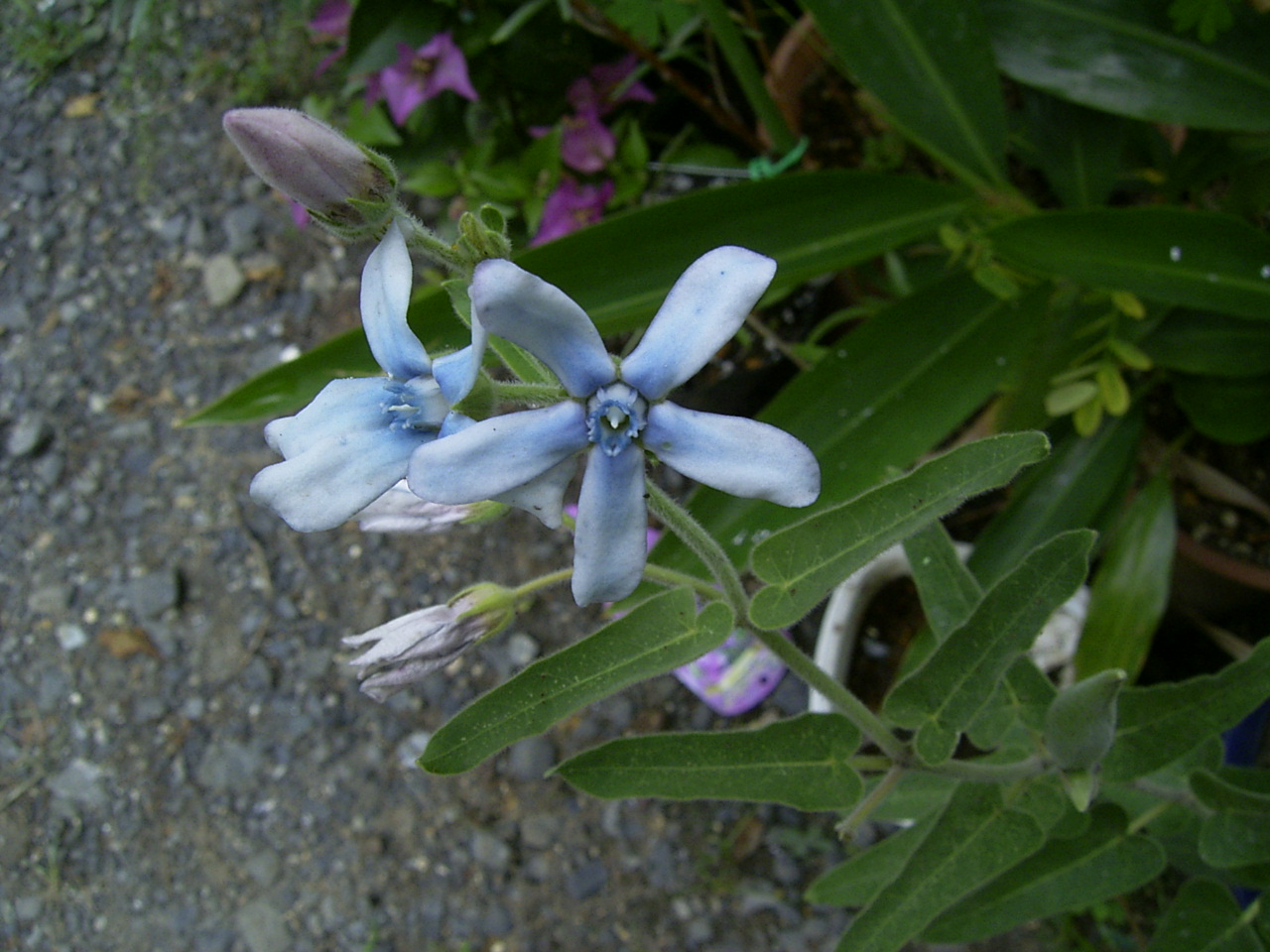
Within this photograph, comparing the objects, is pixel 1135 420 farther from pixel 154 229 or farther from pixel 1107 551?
pixel 154 229

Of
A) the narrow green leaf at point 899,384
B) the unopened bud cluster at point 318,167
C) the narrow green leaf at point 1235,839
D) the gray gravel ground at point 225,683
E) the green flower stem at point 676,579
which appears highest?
the unopened bud cluster at point 318,167

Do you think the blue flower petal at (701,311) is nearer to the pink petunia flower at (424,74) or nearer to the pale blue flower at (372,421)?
the pale blue flower at (372,421)

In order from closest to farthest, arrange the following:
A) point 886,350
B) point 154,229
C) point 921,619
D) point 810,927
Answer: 1. point 886,350
2. point 921,619
3. point 810,927
4. point 154,229

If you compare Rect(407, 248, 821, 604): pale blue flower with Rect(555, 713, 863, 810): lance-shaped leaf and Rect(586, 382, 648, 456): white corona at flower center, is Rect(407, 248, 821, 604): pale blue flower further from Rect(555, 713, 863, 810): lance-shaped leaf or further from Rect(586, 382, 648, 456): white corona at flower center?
Rect(555, 713, 863, 810): lance-shaped leaf

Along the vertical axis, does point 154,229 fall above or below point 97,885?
above

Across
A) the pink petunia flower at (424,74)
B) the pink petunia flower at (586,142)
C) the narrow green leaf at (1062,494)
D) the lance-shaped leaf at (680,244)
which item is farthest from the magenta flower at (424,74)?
the narrow green leaf at (1062,494)

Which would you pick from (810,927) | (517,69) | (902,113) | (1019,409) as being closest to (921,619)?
(1019,409)

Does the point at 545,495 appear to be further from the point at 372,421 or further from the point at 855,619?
the point at 855,619
